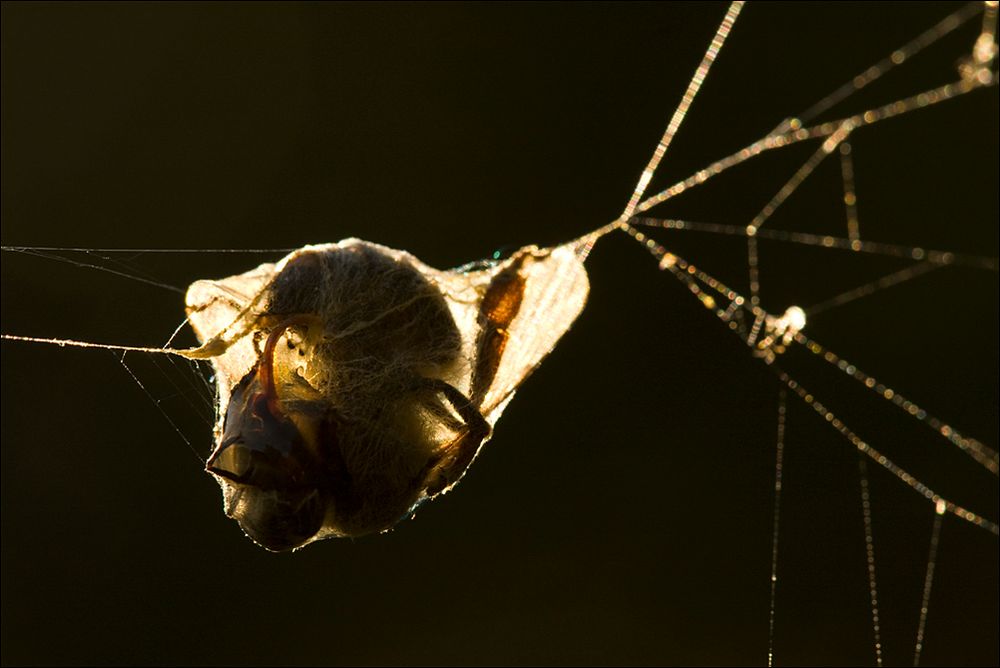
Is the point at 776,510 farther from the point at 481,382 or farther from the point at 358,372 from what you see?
the point at 358,372

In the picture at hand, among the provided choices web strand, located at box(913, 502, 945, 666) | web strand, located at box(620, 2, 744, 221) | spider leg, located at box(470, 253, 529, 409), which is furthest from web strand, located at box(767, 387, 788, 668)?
spider leg, located at box(470, 253, 529, 409)

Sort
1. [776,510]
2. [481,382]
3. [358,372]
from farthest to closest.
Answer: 1. [776,510]
2. [481,382]
3. [358,372]

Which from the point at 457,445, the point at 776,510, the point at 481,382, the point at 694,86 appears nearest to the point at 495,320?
the point at 481,382

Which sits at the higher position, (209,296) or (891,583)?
(209,296)

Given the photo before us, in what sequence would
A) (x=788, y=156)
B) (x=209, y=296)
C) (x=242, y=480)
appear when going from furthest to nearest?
(x=788, y=156)
(x=209, y=296)
(x=242, y=480)

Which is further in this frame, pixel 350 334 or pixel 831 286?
pixel 831 286

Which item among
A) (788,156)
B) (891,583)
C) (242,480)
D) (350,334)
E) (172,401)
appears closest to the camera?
(242,480)

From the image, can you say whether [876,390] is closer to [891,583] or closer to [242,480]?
[891,583]

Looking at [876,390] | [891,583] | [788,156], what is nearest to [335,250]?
[788,156]
